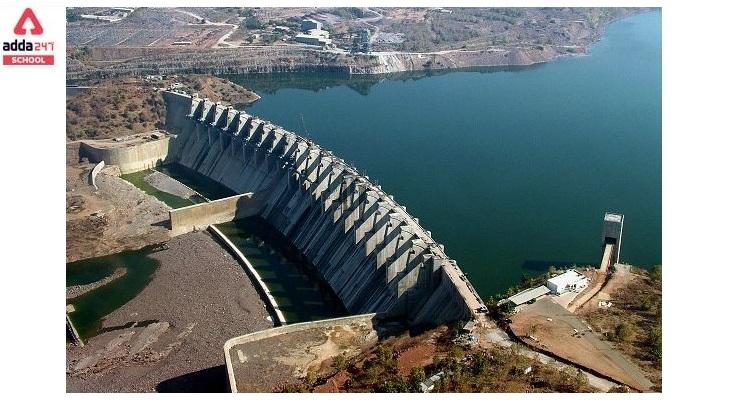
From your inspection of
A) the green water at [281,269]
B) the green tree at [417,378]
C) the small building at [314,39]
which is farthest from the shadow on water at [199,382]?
the small building at [314,39]

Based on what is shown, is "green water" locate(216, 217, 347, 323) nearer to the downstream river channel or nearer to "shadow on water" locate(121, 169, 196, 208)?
the downstream river channel

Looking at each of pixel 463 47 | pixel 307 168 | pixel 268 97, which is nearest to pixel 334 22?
pixel 463 47

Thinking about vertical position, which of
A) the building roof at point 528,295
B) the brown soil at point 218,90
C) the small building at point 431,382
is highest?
the brown soil at point 218,90

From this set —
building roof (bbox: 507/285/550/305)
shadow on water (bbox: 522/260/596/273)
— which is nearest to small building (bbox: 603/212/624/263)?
shadow on water (bbox: 522/260/596/273)

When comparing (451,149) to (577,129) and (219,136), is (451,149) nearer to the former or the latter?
(577,129)

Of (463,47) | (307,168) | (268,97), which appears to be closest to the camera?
(307,168)

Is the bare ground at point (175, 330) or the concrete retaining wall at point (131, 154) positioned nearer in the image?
the bare ground at point (175, 330)

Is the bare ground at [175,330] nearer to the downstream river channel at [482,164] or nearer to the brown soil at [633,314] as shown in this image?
the downstream river channel at [482,164]
